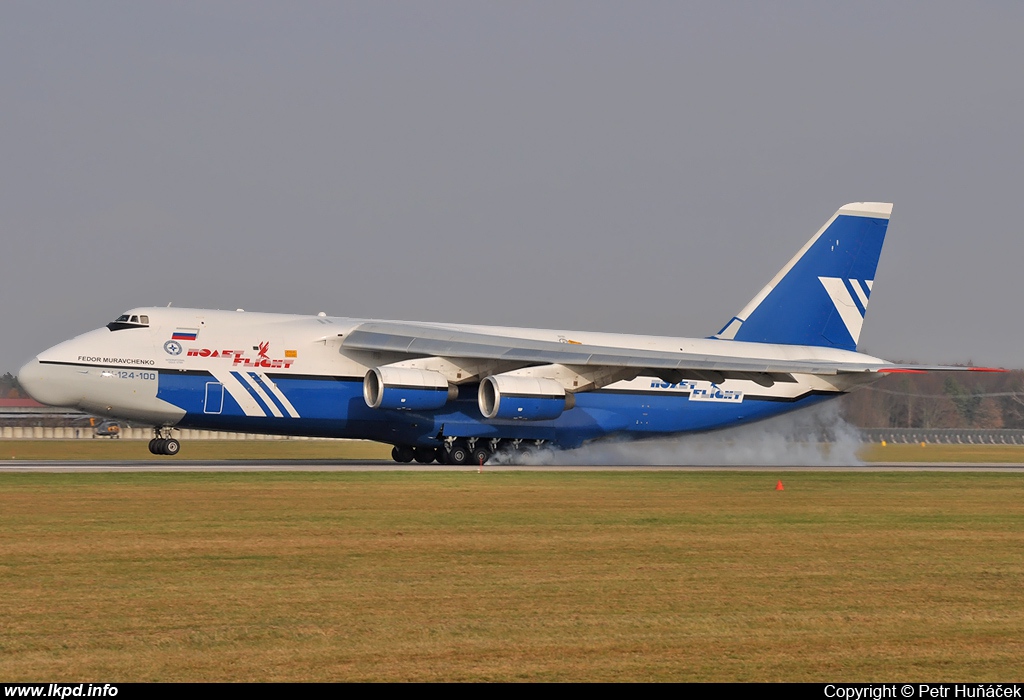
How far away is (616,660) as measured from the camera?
7852 mm

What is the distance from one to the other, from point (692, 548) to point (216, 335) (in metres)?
18.2

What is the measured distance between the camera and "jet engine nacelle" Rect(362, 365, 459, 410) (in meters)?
28.6

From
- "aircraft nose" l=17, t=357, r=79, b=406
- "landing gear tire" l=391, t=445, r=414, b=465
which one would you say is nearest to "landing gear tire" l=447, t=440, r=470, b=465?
"landing gear tire" l=391, t=445, r=414, b=465

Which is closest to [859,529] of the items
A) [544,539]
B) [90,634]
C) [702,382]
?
[544,539]

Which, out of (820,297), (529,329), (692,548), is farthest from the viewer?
(820,297)

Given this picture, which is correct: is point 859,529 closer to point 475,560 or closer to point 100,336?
point 475,560

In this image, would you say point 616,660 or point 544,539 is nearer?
point 616,660

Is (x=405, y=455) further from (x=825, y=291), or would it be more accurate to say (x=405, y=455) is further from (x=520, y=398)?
(x=825, y=291)

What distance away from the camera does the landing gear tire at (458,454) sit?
102 ft

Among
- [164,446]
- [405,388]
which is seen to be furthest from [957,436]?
[164,446]

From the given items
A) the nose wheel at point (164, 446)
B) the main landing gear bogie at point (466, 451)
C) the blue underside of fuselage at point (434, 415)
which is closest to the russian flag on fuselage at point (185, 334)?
the blue underside of fuselage at point (434, 415)

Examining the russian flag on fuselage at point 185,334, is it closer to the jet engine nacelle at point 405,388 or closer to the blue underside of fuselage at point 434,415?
the blue underside of fuselage at point 434,415

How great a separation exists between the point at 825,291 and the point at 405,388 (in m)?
13.9

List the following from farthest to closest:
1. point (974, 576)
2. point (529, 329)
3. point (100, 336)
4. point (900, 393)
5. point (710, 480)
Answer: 1. point (900, 393)
2. point (529, 329)
3. point (100, 336)
4. point (710, 480)
5. point (974, 576)
